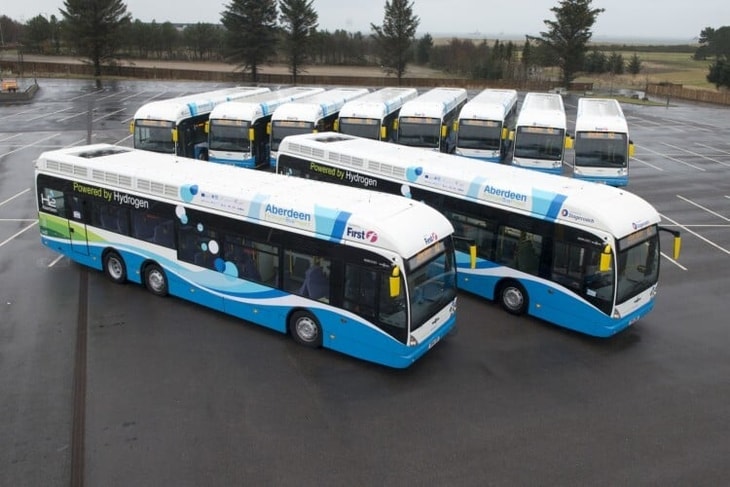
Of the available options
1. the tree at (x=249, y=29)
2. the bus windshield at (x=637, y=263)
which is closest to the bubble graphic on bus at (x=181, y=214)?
the bus windshield at (x=637, y=263)

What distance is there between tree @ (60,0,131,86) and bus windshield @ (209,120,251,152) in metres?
43.9

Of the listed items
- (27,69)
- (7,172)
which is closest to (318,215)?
(7,172)

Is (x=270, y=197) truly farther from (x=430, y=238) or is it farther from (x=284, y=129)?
(x=284, y=129)

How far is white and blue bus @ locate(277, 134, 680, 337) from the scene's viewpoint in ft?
38.4

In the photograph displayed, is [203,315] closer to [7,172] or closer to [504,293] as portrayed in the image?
[504,293]

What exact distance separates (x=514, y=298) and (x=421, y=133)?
39.7 feet

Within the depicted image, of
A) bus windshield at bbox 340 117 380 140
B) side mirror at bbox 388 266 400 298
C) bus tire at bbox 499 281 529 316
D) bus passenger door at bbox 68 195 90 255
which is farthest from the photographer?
bus windshield at bbox 340 117 380 140

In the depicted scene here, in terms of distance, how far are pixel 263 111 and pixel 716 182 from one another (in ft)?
64.7

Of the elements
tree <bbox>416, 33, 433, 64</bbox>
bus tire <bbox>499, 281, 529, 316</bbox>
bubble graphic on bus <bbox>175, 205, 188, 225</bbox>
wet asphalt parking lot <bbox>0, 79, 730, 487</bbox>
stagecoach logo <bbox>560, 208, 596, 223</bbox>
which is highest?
tree <bbox>416, 33, 433, 64</bbox>

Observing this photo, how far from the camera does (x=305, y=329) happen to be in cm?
1170

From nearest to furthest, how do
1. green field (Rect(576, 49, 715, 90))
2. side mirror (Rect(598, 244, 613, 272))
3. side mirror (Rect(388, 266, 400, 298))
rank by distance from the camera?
side mirror (Rect(388, 266, 400, 298)) < side mirror (Rect(598, 244, 613, 272)) < green field (Rect(576, 49, 715, 90))

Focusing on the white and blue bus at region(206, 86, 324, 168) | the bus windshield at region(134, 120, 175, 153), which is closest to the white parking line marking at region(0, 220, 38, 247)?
the bus windshield at region(134, 120, 175, 153)

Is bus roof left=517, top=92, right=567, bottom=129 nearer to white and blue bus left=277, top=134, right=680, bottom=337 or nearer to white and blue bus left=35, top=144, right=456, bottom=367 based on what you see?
white and blue bus left=277, top=134, right=680, bottom=337

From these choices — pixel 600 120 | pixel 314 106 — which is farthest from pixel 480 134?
pixel 314 106
